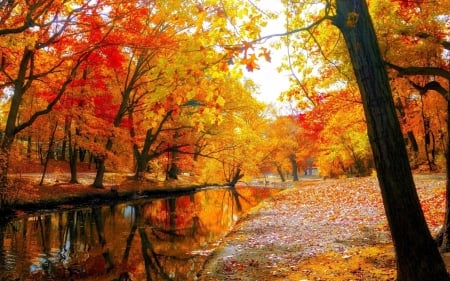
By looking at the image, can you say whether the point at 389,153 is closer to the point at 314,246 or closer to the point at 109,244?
the point at 314,246

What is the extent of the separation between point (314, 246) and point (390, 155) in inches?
224

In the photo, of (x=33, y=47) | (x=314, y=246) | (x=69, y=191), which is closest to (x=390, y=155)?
(x=314, y=246)

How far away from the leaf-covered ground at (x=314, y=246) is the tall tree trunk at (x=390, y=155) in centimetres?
154

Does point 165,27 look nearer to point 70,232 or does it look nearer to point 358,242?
point 70,232

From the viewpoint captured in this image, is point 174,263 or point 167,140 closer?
point 174,263

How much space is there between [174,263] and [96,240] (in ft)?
14.4

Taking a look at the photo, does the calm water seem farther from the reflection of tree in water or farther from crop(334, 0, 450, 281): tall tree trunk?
crop(334, 0, 450, 281): tall tree trunk

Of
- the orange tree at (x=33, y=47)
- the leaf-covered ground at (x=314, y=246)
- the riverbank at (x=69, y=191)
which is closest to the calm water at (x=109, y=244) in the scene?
the leaf-covered ground at (x=314, y=246)

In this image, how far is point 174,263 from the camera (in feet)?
34.6

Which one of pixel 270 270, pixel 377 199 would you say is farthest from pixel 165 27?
pixel 270 270

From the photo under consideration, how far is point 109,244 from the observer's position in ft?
42.5

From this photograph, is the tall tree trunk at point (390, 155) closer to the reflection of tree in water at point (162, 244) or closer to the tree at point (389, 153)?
the tree at point (389, 153)

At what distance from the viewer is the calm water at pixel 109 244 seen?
31.3 feet

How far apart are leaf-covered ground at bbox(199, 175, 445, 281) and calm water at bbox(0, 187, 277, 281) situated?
3.63 ft
